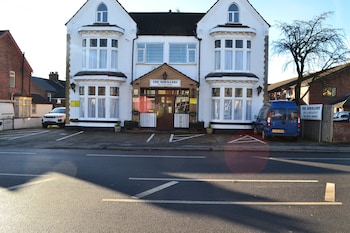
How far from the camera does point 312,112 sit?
18500 mm

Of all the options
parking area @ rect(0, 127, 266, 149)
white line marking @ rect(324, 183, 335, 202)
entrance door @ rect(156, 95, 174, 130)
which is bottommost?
parking area @ rect(0, 127, 266, 149)

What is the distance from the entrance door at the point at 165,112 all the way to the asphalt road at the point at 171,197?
12.2 m

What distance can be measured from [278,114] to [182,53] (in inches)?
333

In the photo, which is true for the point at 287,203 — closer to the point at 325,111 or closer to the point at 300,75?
the point at 325,111

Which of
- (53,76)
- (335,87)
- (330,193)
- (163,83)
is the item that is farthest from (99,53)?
(53,76)

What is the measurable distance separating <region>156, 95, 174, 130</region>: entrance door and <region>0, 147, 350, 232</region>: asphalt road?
12162 mm

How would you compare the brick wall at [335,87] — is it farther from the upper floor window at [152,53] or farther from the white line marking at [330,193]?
the white line marking at [330,193]

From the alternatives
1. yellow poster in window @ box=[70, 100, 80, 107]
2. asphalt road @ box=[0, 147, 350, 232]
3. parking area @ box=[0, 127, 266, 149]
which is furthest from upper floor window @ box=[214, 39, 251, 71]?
asphalt road @ box=[0, 147, 350, 232]

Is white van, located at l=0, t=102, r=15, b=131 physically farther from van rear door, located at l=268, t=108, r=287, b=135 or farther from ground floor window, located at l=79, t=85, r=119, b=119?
van rear door, located at l=268, t=108, r=287, b=135

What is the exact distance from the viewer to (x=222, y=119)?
2169 cm

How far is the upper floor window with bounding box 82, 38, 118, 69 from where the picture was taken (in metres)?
22.1

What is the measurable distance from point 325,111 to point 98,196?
A: 14.9 metres

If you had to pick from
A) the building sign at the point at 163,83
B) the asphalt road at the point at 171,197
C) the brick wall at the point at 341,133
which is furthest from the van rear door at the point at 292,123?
the building sign at the point at 163,83

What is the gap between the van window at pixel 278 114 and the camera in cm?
1744
